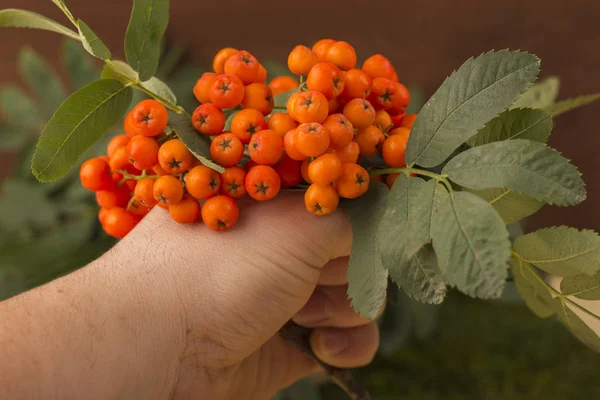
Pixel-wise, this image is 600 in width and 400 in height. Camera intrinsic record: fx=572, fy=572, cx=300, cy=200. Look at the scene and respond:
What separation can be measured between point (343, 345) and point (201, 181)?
1.09 ft

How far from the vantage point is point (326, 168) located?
44cm

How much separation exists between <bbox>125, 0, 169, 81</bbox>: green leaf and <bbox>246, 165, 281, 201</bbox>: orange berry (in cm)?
13

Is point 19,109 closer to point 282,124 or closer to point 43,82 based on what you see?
point 43,82

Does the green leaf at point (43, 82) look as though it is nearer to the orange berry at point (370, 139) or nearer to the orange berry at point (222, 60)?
the orange berry at point (222, 60)

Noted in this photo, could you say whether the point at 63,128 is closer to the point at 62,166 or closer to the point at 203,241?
the point at 62,166

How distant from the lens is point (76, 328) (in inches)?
18.4

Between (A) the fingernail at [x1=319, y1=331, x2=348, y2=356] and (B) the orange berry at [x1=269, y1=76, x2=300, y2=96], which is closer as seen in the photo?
(B) the orange berry at [x1=269, y1=76, x2=300, y2=96]

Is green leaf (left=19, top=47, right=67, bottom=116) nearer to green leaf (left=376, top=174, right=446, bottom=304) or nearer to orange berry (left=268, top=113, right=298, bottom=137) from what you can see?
orange berry (left=268, top=113, right=298, bottom=137)

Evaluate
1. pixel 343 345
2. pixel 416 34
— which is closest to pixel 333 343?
pixel 343 345

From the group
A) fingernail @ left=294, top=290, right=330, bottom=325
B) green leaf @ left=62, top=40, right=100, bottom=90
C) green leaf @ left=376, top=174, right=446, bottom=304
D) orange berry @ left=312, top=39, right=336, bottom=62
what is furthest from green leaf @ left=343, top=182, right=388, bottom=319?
green leaf @ left=62, top=40, right=100, bottom=90

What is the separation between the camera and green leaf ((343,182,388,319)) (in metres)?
0.44

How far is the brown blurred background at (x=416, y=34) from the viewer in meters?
1.21

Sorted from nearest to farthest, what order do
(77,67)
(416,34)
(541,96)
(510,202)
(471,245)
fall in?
(471,245), (510,202), (541,96), (77,67), (416,34)

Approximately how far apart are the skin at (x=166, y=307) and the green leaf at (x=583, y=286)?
0.61 ft
